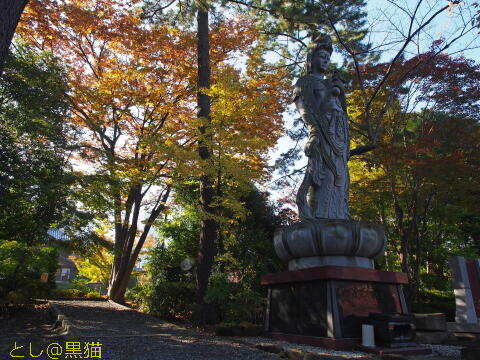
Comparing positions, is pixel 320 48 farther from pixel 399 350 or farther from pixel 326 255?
pixel 399 350

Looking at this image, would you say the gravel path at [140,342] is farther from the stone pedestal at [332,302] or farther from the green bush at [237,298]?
the green bush at [237,298]

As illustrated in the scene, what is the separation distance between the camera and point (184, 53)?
12.4 m

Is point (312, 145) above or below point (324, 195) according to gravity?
above

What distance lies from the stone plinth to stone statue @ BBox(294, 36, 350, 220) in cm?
65

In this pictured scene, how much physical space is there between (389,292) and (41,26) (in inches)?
463

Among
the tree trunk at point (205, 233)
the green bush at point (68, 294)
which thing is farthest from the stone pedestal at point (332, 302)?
the green bush at point (68, 294)

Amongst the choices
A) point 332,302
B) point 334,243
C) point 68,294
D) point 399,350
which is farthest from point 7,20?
point 68,294

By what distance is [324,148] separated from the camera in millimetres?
6711

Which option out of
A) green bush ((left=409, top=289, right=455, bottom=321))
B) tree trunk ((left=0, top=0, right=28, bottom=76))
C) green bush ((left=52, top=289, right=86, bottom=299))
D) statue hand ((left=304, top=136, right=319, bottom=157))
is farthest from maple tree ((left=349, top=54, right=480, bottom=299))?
green bush ((left=52, top=289, right=86, bottom=299))

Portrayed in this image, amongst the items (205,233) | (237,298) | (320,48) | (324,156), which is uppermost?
(320,48)

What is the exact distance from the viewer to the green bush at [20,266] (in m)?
8.20

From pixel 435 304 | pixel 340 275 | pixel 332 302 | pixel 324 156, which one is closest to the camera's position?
pixel 332 302

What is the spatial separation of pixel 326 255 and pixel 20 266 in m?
7.45

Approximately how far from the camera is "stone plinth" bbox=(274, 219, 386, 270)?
552 cm
